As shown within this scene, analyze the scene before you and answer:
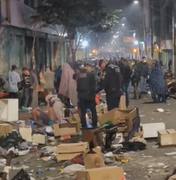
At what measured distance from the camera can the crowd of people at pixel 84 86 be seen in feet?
43.7

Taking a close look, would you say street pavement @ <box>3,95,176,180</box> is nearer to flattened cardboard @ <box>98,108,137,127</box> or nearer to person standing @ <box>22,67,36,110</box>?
flattened cardboard @ <box>98,108,137,127</box>

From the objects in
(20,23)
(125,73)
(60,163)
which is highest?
(20,23)

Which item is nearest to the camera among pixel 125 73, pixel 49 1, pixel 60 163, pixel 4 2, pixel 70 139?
pixel 60 163

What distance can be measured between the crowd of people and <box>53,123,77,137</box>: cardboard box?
0.71 meters

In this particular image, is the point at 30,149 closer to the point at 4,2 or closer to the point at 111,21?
the point at 4,2

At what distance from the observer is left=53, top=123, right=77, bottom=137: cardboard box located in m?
12.6

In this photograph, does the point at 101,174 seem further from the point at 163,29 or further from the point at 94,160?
the point at 163,29

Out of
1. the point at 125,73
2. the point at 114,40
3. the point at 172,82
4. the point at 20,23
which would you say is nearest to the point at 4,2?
the point at 20,23

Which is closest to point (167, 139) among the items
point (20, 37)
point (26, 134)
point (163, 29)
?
point (26, 134)

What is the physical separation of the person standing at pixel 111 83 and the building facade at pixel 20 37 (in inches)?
378

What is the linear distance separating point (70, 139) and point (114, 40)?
157 metres

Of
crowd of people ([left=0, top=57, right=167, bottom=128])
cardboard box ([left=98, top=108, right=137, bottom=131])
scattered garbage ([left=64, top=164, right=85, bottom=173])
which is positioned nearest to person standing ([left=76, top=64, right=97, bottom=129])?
crowd of people ([left=0, top=57, right=167, bottom=128])

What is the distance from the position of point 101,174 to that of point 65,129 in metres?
5.56

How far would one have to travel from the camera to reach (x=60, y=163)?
9.95 m
